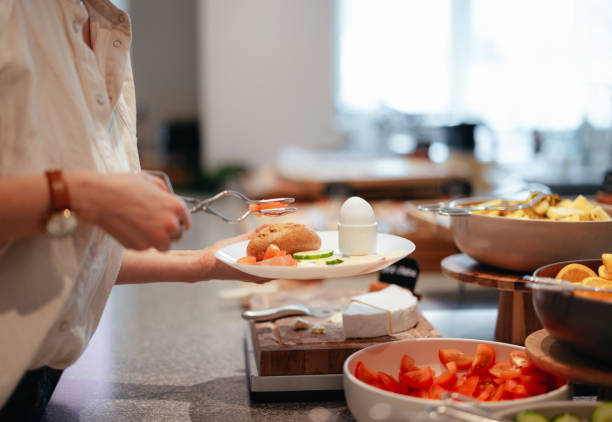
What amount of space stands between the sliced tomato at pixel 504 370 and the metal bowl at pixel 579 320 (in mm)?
96

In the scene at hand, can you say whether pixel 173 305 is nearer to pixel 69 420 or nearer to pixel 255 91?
pixel 69 420

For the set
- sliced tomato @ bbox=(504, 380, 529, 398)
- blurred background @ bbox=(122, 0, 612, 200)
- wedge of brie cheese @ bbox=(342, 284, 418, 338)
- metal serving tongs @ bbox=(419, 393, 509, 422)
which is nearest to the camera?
metal serving tongs @ bbox=(419, 393, 509, 422)

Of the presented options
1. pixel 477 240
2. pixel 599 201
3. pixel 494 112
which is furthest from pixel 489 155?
pixel 477 240

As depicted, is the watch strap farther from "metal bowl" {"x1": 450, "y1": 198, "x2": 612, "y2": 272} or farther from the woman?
"metal bowl" {"x1": 450, "y1": 198, "x2": 612, "y2": 272}

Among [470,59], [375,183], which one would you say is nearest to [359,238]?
[375,183]

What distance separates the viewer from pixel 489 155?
422 cm

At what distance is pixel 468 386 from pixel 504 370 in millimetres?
49

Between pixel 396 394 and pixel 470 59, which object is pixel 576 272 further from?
pixel 470 59

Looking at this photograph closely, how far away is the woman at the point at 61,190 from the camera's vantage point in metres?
0.64

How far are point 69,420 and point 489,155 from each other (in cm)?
370

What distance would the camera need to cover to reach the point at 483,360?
82 centimetres

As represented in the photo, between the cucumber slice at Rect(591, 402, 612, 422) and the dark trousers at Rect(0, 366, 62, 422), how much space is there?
0.67m

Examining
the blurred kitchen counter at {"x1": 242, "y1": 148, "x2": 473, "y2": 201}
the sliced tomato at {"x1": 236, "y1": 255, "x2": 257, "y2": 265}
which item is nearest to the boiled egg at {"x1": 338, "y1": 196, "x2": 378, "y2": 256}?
the sliced tomato at {"x1": 236, "y1": 255, "x2": 257, "y2": 265}

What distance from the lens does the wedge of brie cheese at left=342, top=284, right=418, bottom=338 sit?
95 centimetres
